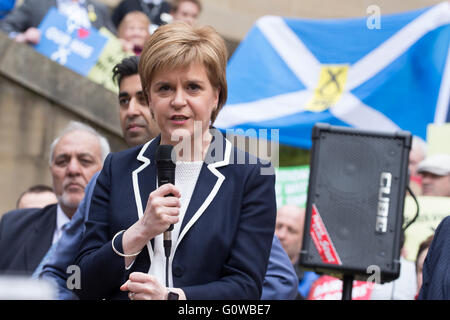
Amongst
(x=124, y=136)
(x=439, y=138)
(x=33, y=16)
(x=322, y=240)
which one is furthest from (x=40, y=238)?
(x=33, y=16)

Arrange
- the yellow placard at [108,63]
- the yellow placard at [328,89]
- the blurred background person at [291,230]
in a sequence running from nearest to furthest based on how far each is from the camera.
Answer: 1. the blurred background person at [291,230]
2. the yellow placard at [108,63]
3. the yellow placard at [328,89]

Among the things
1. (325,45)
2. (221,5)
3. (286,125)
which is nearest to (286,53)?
(325,45)

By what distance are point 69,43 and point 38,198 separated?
2.24 meters

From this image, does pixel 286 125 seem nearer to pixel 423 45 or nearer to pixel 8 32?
pixel 423 45

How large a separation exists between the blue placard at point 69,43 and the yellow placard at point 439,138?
116 inches

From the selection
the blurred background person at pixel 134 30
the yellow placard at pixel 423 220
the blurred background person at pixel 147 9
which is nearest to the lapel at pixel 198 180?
the yellow placard at pixel 423 220

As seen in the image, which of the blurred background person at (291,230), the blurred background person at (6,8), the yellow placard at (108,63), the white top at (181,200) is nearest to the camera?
the white top at (181,200)

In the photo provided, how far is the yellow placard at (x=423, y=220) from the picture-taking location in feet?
20.0

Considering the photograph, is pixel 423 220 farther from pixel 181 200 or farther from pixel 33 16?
pixel 33 16

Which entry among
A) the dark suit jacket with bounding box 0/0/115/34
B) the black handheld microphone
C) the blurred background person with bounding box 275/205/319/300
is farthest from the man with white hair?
the dark suit jacket with bounding box 0/0/115/34

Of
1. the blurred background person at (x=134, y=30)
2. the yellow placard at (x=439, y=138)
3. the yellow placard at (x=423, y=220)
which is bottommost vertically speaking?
the yellow placard at (x=423, y=220)

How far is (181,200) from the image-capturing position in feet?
10.5

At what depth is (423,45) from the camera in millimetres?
8188

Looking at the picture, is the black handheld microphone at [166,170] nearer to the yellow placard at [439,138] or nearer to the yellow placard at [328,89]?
the yellow placard at [439,138]
